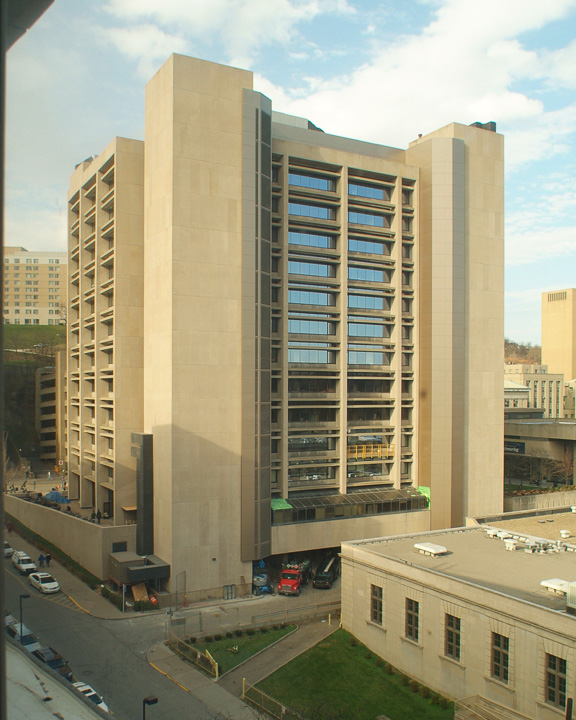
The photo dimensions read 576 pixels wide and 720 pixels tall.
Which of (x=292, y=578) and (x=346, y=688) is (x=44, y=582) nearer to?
(x=292, y=578)

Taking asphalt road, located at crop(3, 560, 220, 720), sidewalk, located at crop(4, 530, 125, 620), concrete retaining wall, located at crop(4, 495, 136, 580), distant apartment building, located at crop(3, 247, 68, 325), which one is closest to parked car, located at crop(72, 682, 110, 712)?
asphalt road, located at crop(3, 560, 220, 720)

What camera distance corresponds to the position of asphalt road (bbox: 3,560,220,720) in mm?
30766

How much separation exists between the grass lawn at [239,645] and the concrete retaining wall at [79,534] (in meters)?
14.3

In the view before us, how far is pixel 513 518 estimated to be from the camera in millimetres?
56938

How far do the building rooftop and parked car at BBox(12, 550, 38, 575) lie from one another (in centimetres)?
2986

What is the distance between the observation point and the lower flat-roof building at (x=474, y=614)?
28.5 m

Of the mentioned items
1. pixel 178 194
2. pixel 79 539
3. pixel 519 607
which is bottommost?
pixel 79 539

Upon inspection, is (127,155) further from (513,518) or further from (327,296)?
(513,518)

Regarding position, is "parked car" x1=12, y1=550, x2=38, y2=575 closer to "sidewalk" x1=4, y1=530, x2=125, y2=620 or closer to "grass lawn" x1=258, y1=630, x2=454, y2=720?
"sidewalk" x1=4, y1=530, x2=125, y2=620

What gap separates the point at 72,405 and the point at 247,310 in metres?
32.4

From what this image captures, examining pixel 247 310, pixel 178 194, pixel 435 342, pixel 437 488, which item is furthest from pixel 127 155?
pixel 437 488

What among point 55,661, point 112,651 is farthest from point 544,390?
point 55,661

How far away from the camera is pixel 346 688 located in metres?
33.7

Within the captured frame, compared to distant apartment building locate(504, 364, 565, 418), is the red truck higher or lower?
lower
